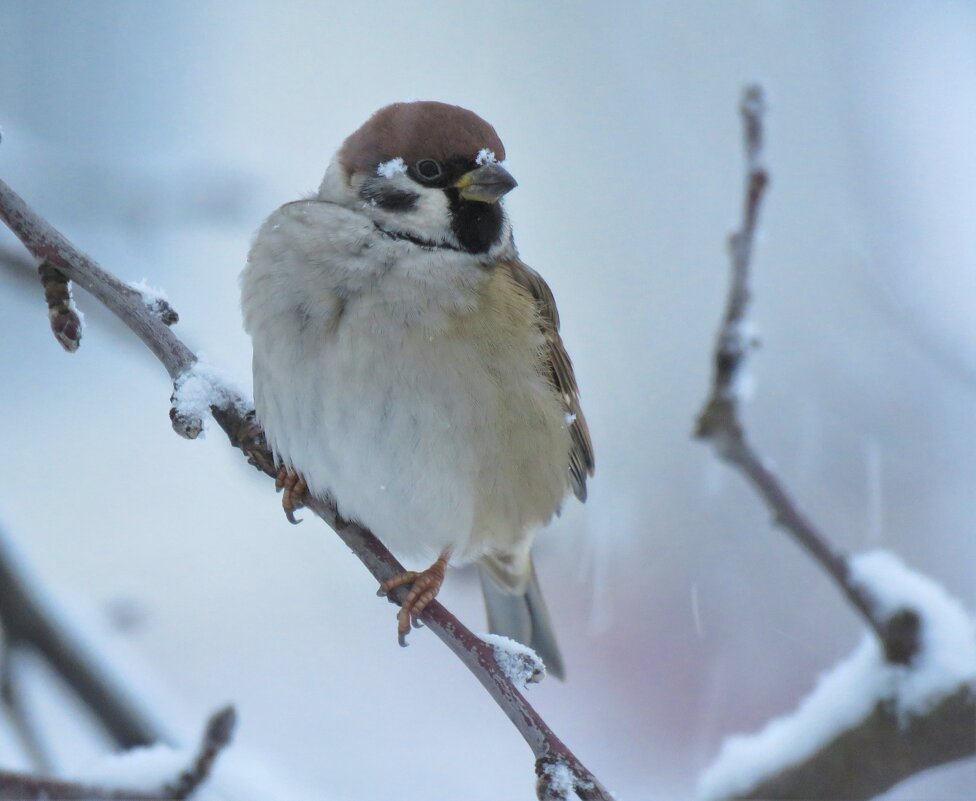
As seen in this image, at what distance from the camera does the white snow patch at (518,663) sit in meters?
1.61

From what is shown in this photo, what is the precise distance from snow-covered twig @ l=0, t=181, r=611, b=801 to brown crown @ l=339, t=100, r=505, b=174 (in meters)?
0.67

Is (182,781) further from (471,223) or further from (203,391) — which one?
(471,223)

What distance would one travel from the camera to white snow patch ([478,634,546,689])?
1605mm

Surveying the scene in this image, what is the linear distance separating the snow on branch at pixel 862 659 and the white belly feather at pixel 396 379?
0.81 metres

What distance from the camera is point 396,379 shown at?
6.88 feet

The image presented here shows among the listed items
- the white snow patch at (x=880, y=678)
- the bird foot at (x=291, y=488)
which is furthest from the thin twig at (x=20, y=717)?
the white snow patch at (x=880, y=678)

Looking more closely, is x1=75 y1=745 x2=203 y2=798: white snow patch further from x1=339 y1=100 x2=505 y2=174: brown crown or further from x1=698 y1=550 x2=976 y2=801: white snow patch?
x1=339 y1=100 x2=505 y2=174: brown crown

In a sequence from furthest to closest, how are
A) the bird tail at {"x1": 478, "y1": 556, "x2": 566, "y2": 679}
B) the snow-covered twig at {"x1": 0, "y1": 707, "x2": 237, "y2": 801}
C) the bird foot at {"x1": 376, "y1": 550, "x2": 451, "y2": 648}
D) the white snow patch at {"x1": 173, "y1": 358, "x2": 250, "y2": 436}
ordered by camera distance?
1. the bird tail at {"x1": 478, "y1": 556, "x2": 566, "y2": 679}
2. the bird foot at {"x1": 376, "y1": 550, "x2": 451, "y2": 648}
3. the white snow patch at {"x1": 173, "y1": 358, "x2": 250, "y2": 436}
4. the snow-covered twig at {"x1": 0, "y1": 707, "x2": 237, "y2": 801}

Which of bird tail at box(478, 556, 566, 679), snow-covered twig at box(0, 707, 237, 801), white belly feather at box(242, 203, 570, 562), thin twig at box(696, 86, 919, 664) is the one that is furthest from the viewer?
bird tail at box(478, 556, 566, 679)

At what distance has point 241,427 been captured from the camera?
212cm

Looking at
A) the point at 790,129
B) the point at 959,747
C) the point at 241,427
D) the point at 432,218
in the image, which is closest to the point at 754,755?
the point at 959,747

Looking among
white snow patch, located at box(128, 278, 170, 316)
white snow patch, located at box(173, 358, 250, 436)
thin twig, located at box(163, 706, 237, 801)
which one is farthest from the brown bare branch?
white snow patch, located at box(128, 278, 170, 316)

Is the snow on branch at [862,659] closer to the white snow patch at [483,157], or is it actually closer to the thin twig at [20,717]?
the white snow patch at [483,157]

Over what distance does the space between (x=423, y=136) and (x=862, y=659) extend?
4.51ft
